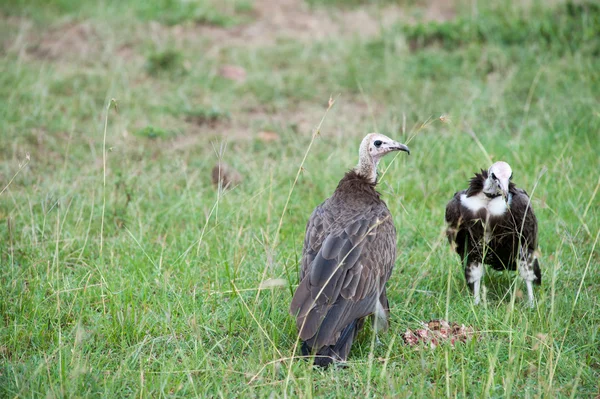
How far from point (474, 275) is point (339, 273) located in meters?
1.14

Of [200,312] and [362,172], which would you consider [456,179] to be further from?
[200,312]

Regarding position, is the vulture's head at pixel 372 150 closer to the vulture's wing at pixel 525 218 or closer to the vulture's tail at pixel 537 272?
the vulture's wing at pixel 525 218

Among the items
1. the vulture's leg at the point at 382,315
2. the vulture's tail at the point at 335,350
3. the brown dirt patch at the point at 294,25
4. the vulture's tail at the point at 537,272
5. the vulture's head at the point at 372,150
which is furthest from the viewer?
the brown dirt patch at the point at 294,25

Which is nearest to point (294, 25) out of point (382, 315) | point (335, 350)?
point (382, 315)

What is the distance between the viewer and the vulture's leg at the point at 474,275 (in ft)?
15.0

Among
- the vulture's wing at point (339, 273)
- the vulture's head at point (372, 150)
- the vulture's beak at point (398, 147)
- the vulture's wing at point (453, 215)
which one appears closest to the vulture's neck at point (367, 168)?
the vulture's head at point (372, 150)

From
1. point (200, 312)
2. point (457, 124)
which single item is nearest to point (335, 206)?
point (200, 312)

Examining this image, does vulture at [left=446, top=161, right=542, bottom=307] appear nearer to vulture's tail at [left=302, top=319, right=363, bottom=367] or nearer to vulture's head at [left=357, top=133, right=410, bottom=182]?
vulture's head at [left=357, top=133, right=410, bottom=182]

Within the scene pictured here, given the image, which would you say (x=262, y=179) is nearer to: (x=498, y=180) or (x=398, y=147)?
(x=398, y=147)

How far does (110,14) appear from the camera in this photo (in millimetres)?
9656

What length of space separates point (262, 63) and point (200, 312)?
4.86 meters

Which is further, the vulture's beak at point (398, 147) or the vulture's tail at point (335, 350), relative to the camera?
the vulture's beak at point (398, 147)

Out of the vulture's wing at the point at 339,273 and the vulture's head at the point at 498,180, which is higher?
the vulture's head at the point at 498,180

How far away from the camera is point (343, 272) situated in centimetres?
398
